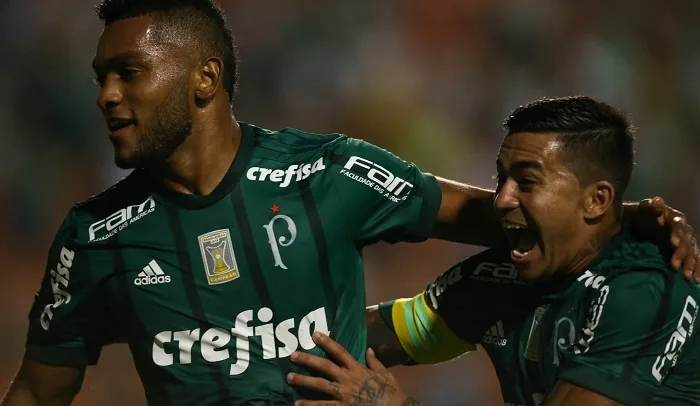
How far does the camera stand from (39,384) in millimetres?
2775

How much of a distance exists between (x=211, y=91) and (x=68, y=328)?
31.0 inches

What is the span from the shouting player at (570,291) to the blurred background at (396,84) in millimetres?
2717

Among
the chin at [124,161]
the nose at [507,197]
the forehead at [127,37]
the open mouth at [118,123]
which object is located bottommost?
the nose at [507,197]

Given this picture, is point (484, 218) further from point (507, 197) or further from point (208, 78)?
point (208, 78)

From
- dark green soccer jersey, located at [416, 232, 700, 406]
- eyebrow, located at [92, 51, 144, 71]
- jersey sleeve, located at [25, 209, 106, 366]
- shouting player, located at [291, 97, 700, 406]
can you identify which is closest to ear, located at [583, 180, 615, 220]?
shouting player, located at [291, 97, 700, 406]

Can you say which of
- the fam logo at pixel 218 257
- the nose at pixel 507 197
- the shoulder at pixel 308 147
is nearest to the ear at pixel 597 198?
the nose at pixel 507 197

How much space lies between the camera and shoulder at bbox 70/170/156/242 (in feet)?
8.82

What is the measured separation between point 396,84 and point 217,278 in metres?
3.97

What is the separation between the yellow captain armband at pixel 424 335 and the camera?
3.18 m

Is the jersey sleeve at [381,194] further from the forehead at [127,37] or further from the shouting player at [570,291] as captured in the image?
the forehead at [127,37]

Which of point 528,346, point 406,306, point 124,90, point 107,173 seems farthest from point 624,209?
point 107,173

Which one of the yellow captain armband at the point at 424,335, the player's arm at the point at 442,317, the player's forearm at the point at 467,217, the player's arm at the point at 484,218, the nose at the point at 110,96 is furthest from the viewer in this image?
the yellow captain armband at the point at 424,335

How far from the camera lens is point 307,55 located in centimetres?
641

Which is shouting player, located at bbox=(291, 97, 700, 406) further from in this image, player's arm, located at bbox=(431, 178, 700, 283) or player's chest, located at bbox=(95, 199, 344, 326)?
player's chest, located at bbox=(95, 199, 344, 326)
